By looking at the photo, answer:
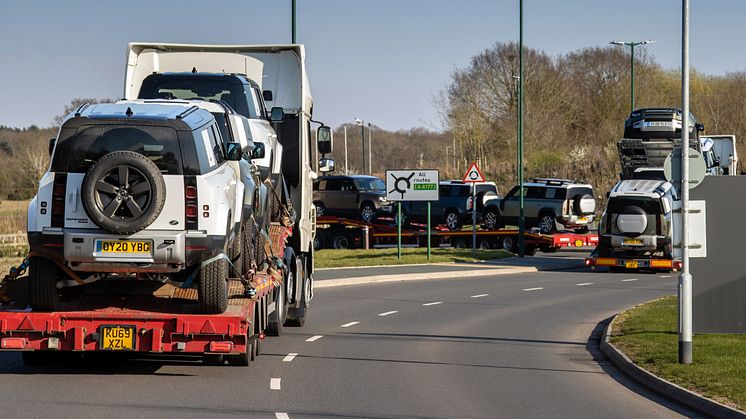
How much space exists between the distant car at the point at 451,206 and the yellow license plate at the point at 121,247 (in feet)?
110

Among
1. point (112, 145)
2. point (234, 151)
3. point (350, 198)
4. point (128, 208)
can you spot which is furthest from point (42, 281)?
point (350, 198)

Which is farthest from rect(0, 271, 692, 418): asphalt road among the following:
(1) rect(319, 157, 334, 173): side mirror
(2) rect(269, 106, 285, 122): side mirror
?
(2) rect(269, 106, 285, 122): side mirror

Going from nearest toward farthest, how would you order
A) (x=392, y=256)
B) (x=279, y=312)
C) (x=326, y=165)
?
(x=279, y=312) → (x=326, y=165) → (x=392, y=256)

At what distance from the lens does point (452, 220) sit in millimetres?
45906

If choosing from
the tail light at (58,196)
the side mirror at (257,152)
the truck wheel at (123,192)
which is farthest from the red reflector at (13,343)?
the side mirror at (257,152)

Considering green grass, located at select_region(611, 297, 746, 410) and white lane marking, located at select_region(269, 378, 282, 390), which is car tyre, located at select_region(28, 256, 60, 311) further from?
green grass, located at select_region(611, 297, 746, 410)

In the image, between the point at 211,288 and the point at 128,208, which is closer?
the point at 128,208

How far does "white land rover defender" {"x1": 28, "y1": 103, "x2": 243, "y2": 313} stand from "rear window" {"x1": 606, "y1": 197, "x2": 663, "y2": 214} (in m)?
22.1

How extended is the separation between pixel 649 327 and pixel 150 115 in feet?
29.0

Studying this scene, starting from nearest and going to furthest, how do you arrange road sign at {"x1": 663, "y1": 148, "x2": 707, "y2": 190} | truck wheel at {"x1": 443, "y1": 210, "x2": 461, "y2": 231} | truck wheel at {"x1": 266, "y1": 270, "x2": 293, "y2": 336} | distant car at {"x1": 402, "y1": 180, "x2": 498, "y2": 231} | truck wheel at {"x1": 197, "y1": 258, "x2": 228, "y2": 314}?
truck wheel at {"x1": 197, "y1": 258, "x2": 228, "y2": 314} → road sign at {"x1": 663, "y1": 148, "x2": 707, "y2": 190} → truck wheel at {"x1": 266, "y1": 270, "x2": 293, "y2": 336} → distant car at {"x1": 402, "y1": 180, "x2": 498, "y2": 231} → truck wheel at {"x1": 443, "y1": 210, "x2": 461, "y2": 231}

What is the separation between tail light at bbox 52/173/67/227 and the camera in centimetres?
1251

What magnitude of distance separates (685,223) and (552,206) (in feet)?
95.1

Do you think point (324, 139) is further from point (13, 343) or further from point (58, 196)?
point (13, 343)

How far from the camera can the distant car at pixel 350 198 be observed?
45719 mm
